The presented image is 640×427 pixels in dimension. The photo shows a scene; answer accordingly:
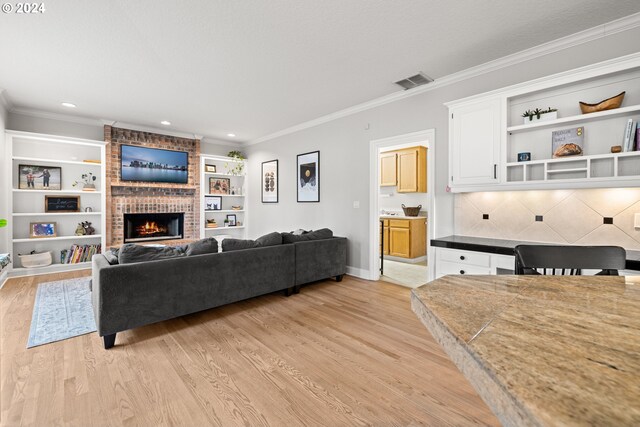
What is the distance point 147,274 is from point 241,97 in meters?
2.82

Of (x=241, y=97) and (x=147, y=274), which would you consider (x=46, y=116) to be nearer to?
(x=241, y=97)

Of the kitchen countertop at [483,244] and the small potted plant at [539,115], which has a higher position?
the small potted plant at [539,115]

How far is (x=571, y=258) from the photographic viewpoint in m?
1.45

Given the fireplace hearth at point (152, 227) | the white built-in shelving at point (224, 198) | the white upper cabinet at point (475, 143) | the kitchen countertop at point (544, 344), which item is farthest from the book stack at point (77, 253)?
the kitchen countertop at point (544, 344)

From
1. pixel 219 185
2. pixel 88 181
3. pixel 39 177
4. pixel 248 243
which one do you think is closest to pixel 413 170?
pixel 248 243

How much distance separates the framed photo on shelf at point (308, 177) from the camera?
5.39m

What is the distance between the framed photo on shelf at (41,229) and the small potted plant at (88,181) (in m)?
0.79

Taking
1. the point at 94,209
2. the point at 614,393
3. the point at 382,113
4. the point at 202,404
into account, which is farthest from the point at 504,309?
the point at 94,209

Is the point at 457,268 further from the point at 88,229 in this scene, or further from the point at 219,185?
the point at 88,229

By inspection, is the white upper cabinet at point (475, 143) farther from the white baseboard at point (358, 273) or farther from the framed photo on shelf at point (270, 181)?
the framed photo on shelf at point (270, 181)

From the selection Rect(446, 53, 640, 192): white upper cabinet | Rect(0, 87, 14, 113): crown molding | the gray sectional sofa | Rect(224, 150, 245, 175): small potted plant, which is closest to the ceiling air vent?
Rect(446, 53, 640, 192): white upper cabinet

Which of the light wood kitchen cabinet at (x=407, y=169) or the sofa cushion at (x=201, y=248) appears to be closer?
the sofa cushion at (x=201, y=248)

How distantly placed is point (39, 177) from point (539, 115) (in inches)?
282

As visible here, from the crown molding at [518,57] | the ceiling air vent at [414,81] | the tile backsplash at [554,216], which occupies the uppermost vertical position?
the ceiling air vent at [414,81]
